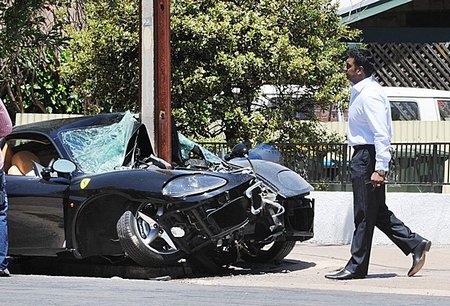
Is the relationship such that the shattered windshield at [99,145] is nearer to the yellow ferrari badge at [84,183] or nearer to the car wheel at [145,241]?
the yellow ferrari badge at [84,183]

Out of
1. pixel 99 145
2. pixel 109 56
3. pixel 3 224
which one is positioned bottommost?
pixel 3 224

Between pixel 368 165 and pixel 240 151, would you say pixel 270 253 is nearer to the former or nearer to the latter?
pixel 240 151

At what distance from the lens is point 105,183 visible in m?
8.45

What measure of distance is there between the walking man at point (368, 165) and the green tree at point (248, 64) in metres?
3.91

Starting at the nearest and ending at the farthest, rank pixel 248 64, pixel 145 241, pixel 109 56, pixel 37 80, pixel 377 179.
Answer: pixel 377 179, pixel 145 241, pixel 248 64, pixel 109 56, pixel 37 80

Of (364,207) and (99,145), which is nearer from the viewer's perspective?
(364,207)

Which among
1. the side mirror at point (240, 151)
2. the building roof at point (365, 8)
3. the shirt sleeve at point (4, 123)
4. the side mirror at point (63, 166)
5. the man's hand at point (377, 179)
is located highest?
the building roof at point (365, 8)

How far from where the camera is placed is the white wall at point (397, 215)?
11422mm

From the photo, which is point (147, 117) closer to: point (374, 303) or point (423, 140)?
point (374, 303)

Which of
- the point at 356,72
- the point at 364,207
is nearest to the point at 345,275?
the point at 364,207

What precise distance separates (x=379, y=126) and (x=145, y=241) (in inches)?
86.6

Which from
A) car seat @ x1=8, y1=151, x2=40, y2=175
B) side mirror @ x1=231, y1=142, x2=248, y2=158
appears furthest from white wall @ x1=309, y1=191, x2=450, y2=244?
car seat @ x1=8, y1=151, x2=40, y2=175

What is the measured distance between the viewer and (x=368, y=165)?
27.1 feet

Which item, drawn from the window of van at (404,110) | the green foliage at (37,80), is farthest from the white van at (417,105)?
the green foliage at (37,80)
